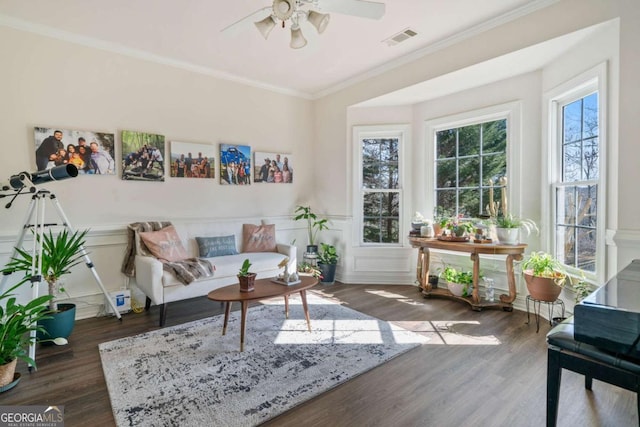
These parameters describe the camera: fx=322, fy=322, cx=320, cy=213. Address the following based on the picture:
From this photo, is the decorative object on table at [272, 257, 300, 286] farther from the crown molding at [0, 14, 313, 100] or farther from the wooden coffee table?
the crown molding at [0, 14, 313, 100]

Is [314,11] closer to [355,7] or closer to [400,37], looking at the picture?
[355,7]

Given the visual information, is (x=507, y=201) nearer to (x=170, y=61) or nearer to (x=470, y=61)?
(x=470, y=61)

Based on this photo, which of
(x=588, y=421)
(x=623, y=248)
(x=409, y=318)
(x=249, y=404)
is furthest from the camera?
(x=409, y=318)

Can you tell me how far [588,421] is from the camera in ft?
5.79

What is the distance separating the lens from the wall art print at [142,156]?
367 centimetres

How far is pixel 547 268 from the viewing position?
3.01 m

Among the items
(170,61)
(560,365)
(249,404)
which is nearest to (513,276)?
(560,365)

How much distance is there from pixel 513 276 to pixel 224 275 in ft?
10.4

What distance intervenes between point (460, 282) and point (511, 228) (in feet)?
2.71

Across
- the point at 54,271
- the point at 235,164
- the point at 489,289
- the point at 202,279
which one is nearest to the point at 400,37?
the point at 235,164

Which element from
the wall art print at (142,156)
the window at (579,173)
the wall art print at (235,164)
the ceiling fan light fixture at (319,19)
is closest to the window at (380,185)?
the wall art print at (235,164)

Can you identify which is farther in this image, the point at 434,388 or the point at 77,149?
the point at 77,149

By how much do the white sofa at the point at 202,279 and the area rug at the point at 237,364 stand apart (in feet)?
1.05

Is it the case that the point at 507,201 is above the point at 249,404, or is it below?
above
